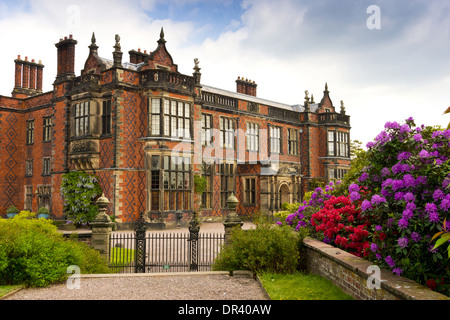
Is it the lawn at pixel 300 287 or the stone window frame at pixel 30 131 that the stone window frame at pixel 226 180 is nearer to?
the stone window frame at pixel 30 131

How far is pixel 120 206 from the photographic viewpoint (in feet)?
69.4

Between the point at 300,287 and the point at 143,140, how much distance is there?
51.4 feet

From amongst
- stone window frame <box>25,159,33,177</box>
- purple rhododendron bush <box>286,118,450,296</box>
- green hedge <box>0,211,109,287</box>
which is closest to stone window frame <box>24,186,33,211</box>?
stone window frame <box>25,159,33,177</box>

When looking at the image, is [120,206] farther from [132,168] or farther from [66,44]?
[66,44]

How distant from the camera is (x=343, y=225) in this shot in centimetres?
923

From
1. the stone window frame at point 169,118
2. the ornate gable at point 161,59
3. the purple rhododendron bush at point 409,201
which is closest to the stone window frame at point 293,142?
the stone window frame at point 169,118

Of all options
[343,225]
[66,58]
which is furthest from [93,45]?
[343,225]

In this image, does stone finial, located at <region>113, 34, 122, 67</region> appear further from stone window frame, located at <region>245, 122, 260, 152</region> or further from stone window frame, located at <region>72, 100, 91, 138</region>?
stone window frame, located at <region>245, 122, 260, 152</region>

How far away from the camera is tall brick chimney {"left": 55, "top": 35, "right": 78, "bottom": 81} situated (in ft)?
80.5

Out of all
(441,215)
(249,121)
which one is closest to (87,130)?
(249,121)

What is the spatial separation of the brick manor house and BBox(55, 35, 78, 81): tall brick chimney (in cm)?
8

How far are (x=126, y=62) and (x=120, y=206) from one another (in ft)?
29.1

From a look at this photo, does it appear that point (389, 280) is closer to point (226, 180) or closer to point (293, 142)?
point (226, 180)

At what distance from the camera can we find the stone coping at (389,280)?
5.07m
